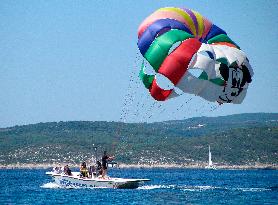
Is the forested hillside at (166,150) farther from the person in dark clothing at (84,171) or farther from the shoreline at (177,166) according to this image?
the person in dark clothing at (84,171)

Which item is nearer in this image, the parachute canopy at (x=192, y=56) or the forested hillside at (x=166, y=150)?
the parachute canopy at (x=192, y=56)

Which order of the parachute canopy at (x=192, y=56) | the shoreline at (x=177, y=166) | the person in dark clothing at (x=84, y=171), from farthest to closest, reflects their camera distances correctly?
the shoreline at (x=177, y=166) < the person in dark clothing at (x=84, y=171) < the parachute canopy at (x=192, y=56)

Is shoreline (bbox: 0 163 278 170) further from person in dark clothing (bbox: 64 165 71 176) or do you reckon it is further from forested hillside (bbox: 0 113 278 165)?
person in dark clothing (bbox: 64 165 71 176)

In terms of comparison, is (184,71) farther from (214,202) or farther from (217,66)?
(214,202)

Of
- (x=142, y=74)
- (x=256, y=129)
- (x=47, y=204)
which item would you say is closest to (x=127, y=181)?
(x=47, y=204)

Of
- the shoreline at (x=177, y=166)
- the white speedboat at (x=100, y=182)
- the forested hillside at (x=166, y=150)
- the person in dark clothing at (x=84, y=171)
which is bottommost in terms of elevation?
the white speedboat at (x=100, y=182)

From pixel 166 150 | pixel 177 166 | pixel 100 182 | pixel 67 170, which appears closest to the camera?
pixel 100 182

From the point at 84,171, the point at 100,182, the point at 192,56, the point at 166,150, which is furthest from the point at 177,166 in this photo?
the point at 192,56

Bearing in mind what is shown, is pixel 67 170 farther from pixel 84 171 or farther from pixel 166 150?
pixel 166 150

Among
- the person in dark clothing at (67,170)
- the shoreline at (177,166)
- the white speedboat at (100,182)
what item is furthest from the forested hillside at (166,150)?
the white speedboat at (100,182)

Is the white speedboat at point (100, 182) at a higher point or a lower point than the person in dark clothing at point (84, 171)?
lower
